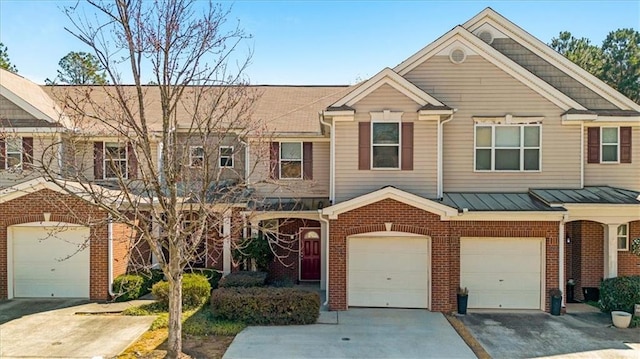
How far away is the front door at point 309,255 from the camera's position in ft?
56.5

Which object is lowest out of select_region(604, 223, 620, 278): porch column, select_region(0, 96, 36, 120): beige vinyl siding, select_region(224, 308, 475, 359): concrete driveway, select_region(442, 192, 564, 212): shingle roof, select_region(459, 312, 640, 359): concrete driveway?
select_region(459, 312, 640, 359): concrete driveway

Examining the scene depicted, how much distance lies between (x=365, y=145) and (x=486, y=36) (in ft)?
22.1

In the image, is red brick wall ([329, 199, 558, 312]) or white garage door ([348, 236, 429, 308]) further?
white garage door ([348, 236, 429, 308])

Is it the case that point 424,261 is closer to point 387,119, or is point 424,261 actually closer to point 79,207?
point 387,119

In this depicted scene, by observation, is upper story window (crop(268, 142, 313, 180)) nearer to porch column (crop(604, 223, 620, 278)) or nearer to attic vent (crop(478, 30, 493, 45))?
attic vent (crop(478, 30, 493, 45))

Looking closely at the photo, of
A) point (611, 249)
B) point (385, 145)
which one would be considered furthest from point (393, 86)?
point (611, 249)

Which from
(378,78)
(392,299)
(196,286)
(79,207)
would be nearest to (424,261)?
(392,299)

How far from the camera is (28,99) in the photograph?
1700 centimetres

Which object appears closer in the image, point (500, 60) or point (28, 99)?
point (500, 60)

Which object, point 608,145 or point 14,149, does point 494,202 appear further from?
point 14,149

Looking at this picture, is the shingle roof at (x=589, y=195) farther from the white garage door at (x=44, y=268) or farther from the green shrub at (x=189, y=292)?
the white garage door at (x=44, y=268)

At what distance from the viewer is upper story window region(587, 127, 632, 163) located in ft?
49.9

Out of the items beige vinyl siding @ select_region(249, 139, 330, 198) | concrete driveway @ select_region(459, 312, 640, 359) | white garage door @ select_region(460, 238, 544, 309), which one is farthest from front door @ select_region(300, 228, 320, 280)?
concrete driveway @ select_region(459, 312, 640, 359)

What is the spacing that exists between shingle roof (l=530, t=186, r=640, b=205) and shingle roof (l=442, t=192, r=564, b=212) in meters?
0.40
